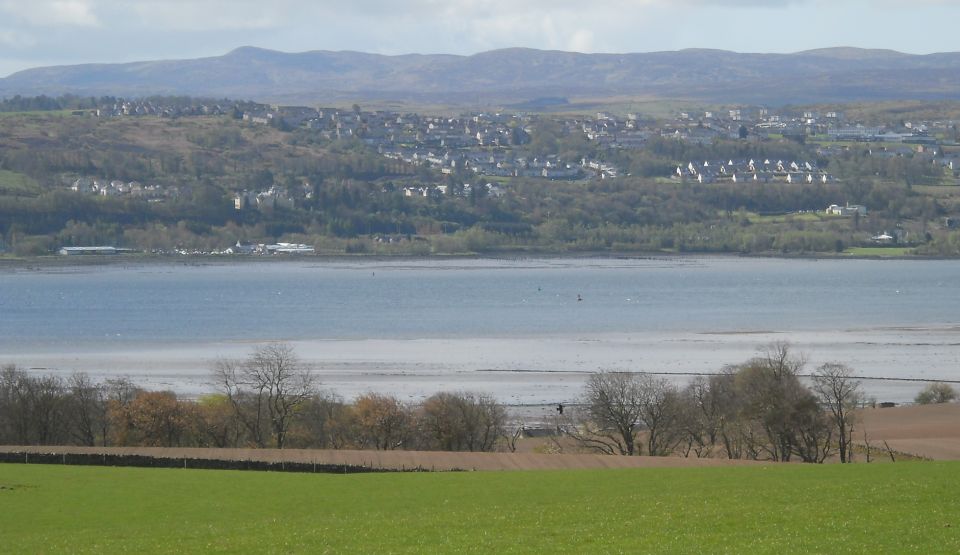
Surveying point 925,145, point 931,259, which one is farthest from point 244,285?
point 925,145

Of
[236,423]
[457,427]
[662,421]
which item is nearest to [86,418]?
[236,423]

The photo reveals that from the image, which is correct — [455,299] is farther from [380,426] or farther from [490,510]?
[490,510]

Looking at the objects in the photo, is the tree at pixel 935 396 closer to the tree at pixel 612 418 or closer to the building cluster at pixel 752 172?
the tree at pixel 612 418

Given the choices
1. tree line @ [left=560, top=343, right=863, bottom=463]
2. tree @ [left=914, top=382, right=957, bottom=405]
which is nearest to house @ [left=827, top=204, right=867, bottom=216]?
tree @ [left=914, top=382, right=957, bottom=405]

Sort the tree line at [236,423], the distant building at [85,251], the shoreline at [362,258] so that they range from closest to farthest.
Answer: the tree line at [236,423] → the shoreline at [362,258] → the distant building at [85,251]

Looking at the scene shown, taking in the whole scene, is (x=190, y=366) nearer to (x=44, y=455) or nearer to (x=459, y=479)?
(x=44, y=455)

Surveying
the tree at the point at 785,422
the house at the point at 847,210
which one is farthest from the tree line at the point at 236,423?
the house at the point at 847,210

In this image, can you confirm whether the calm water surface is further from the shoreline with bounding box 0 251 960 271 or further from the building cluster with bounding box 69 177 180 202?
the building cluster with bounding box 69 177 180 202
